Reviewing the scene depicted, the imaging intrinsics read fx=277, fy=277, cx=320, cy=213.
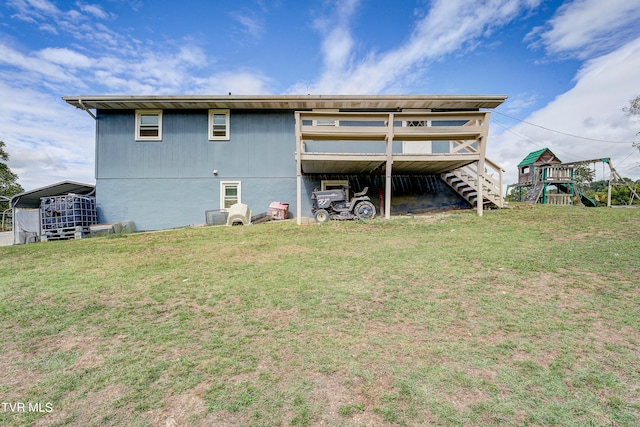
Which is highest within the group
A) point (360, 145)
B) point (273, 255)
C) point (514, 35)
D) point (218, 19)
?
point (514, 35)

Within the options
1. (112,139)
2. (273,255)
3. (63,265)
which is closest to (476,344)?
(273,255)

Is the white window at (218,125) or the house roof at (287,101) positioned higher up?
the house roof at (287,101)

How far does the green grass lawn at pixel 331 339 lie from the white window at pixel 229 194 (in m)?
6.76

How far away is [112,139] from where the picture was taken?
11.8m

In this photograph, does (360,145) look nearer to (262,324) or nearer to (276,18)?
(276,18)

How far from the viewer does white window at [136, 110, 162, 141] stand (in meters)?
11.9

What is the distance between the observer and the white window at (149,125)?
39.0ft

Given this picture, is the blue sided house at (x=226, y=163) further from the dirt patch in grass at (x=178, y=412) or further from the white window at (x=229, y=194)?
the dirt patch in grass at (x=178, y=412)

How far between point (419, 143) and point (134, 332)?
478 inches

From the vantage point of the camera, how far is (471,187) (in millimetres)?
11508

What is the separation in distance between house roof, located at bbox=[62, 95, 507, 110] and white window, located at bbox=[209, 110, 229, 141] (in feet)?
1.29

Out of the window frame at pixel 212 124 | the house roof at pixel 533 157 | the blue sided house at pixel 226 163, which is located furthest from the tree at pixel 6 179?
the house roof at pixel 533 157

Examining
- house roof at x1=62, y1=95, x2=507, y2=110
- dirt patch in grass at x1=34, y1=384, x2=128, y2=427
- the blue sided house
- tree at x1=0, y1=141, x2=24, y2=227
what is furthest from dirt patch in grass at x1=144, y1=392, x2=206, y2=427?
tree at x1=0, y1=141, x2=24, y2=227

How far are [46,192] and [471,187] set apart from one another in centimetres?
1794
